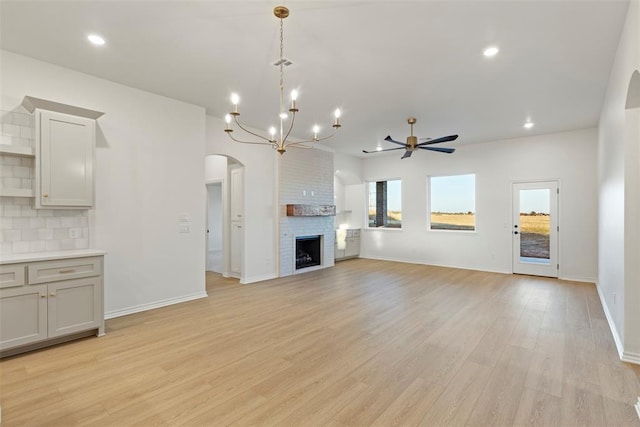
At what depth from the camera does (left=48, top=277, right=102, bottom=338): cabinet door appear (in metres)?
3.09

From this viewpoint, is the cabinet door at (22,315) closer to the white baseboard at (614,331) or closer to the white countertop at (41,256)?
the white countertop at (41,256)

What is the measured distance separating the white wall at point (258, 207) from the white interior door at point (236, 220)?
221mm

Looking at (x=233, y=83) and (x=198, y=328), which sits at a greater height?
(x=233, y=83)

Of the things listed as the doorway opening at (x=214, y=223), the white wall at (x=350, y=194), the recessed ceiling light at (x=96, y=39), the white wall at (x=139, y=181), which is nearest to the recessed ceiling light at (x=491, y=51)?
the recessed ceiling light at (x=96, y=39)

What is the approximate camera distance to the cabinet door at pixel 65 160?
10.6 ft

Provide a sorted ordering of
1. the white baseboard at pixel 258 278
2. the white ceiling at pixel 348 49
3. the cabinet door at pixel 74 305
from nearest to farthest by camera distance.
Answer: the white ceiling at pixel 348 49 → the cabinet door at pixel 74 305 → the white baseboard at pixel 258 278

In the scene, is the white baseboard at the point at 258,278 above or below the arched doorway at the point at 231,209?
below

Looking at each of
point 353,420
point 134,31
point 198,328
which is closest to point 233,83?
point 134,31

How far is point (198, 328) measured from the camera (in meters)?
3.63

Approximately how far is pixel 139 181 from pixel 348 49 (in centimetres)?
324

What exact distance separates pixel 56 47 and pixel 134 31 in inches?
40.6

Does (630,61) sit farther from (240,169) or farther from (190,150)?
(240,169)

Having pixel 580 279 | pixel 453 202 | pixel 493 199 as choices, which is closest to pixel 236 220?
pixel 453 202

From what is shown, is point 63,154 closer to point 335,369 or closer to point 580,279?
point 335,369
